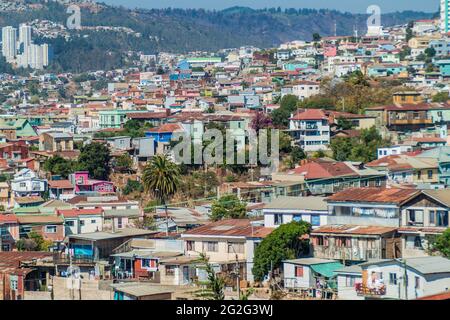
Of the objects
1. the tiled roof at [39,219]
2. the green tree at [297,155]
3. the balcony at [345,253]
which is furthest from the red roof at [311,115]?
the balcony at [345,253]

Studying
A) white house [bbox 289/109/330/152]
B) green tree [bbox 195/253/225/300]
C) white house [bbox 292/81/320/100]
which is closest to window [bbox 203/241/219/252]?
green tree [bbox 195/253/225/300]

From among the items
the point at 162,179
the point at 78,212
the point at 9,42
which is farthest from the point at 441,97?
the point at 9,42

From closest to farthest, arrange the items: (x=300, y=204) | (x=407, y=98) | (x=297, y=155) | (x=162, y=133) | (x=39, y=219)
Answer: (x=300, y=204) → (x=39, y=219) → (x=297, y=155) → (x=162, y=133) → (x=407, y=98)

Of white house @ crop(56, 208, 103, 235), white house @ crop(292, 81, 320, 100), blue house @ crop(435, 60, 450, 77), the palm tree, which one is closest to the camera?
white house @ crop(56, 208, 103, 235)

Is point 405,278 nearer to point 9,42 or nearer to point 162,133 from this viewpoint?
point 162,133

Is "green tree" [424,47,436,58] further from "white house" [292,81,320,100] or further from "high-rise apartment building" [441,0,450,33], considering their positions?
"high-rise apartment building" [441,0,450,33]

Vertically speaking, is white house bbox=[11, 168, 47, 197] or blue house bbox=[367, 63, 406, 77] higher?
blue house bbox=[367, 63, 406, 77]

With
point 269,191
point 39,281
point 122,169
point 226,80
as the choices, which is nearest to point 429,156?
point 269,191
